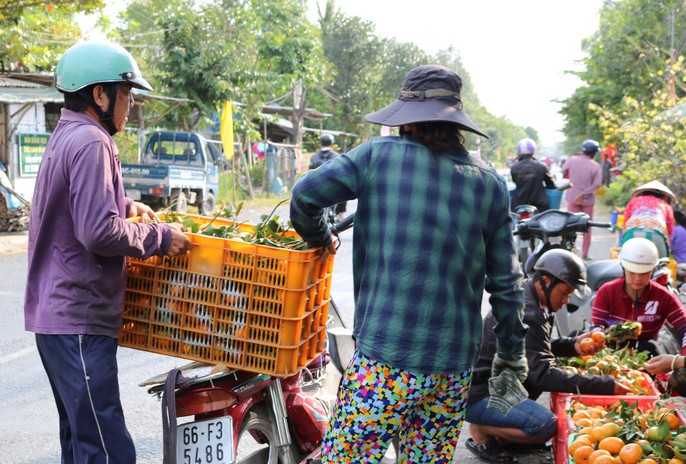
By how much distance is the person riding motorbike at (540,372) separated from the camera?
14.2ft

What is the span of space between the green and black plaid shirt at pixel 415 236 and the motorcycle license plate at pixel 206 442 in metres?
0.78

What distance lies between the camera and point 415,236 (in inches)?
101

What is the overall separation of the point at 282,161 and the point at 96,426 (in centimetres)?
2589

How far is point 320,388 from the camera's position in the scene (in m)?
4.00

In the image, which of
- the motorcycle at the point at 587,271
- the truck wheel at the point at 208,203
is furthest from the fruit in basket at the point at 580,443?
the truck wheel at the point at 208,203

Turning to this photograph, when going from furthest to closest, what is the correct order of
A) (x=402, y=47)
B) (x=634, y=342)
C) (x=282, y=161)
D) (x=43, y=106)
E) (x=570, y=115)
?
(x=402, y=47), (x=282, y=161), (x=570, y=115), (x=43, y=106), (x=634, y=342)

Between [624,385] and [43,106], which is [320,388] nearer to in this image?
[624,385]

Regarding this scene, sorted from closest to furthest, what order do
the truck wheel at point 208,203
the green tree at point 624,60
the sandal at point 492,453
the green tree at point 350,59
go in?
the sandal at point 492,453
the truck wheel at point 208,203
the green tree at point 624,60
the green tree at point 350,59

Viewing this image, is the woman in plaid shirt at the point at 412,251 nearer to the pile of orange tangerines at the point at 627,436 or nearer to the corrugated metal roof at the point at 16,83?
the pile of orange tangerines at the point at 627,436

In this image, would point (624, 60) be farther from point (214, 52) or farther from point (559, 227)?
point (559, 227)

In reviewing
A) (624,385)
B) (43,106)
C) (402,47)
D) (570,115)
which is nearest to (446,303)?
(624,385)

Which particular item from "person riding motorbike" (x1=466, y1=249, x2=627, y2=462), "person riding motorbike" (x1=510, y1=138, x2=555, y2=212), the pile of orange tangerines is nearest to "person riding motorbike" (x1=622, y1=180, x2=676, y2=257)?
"person riding motorbike" (x1=466, y1=249, x2=627, y2=462)

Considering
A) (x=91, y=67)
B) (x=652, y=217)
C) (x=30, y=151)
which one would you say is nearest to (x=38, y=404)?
(x=91, y=67)

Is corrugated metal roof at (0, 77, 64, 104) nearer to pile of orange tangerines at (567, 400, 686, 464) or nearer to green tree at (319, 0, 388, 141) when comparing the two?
pile of orange tangerines at (567, 400, 686, 464)
